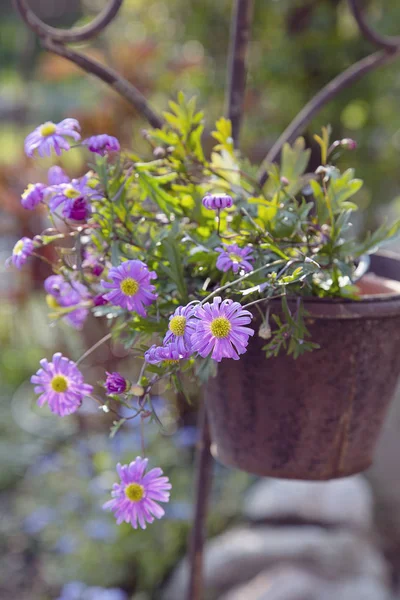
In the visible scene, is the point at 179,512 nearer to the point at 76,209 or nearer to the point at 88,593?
the point at 88,593

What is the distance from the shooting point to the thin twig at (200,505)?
114 cm

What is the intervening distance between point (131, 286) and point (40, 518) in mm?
1784

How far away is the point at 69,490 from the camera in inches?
90.7

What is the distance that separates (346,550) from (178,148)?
155 cm

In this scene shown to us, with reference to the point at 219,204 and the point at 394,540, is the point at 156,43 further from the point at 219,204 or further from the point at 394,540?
the point at 219,204

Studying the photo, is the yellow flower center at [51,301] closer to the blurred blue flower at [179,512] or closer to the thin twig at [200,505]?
the thin twig at [200,505]

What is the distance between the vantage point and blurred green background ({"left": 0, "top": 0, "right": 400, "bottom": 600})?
7.15ft

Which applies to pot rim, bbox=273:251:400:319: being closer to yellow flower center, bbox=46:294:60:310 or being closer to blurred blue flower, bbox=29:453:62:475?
yellow flower center, bbox=46:294:60:310

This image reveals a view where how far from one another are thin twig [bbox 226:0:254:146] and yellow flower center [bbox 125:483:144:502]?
1.88 feet

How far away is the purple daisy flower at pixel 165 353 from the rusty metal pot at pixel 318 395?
0.22 metres

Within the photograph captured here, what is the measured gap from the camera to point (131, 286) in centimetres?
71

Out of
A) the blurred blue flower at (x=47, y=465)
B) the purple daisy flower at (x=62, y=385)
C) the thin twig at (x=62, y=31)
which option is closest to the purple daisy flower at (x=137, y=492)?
the purple daisy flower at (x=62, y=385)

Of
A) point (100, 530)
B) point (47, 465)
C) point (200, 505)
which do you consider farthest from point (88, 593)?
point (200, 505)

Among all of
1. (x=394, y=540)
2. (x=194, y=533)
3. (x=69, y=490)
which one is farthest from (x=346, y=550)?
(x=194, y=533)
